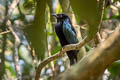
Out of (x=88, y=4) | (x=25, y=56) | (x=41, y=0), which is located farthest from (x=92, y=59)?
(x=25, y=56)

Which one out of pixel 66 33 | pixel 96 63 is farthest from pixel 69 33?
pixel 96 63

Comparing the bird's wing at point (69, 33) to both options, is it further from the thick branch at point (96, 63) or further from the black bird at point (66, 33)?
Answer: the thick branch at point (96, 63)

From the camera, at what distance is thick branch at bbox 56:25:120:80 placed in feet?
1.67

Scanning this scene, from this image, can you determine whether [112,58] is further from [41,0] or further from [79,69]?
[41,0]

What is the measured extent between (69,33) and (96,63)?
13.7 feet

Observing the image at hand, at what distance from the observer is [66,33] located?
187 inches

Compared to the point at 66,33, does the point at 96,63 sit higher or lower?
higher

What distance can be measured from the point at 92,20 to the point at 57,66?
478cm

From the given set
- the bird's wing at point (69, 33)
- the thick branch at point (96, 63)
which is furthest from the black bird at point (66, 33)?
the thick branch at point (96, 63)

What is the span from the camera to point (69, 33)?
15.4ft

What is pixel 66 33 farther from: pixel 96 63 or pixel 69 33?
pixel 96 63

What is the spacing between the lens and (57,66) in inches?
212

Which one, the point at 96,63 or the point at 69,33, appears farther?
the point at 69,33

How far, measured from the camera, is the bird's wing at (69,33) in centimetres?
452
